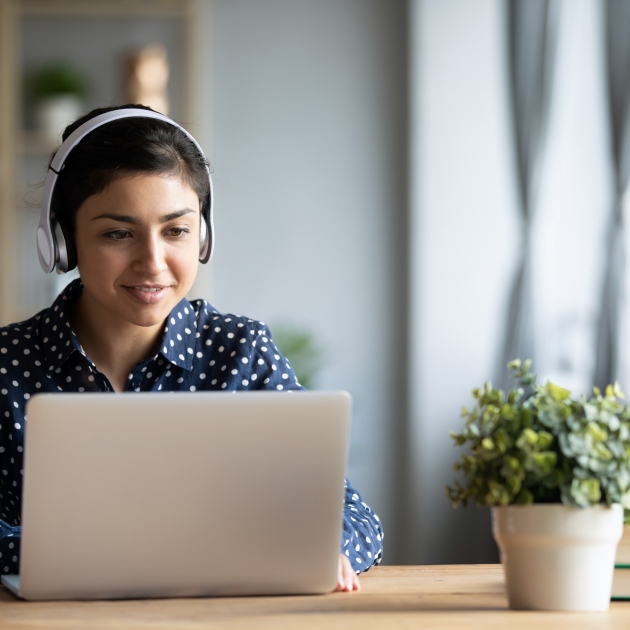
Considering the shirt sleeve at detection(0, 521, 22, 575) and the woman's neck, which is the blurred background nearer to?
the woman's neck

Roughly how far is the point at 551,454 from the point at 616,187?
3116 millimetres

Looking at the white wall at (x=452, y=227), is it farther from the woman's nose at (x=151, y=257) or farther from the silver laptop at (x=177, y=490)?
the silver laptop at (x=177, y=490)

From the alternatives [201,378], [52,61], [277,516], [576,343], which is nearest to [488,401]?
[277,516]

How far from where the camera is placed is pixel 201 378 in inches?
67.9

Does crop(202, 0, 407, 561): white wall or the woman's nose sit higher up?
crop(202, 0, 407, 561): white wall

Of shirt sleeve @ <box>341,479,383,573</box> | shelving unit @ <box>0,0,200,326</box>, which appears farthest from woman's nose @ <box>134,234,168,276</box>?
shelving unit @ <box>0,0,200,326</box>

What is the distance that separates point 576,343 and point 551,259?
15.3 inches

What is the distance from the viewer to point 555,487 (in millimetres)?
967

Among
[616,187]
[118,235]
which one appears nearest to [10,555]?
[118,235]

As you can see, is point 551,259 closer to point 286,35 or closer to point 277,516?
point 286,35

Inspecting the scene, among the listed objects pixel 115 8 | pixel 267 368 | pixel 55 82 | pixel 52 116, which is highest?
pixel 115 8

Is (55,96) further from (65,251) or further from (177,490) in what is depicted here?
(177,490)

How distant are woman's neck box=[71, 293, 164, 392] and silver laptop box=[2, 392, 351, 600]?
0.68m

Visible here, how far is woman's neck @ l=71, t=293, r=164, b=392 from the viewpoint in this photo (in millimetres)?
1701
